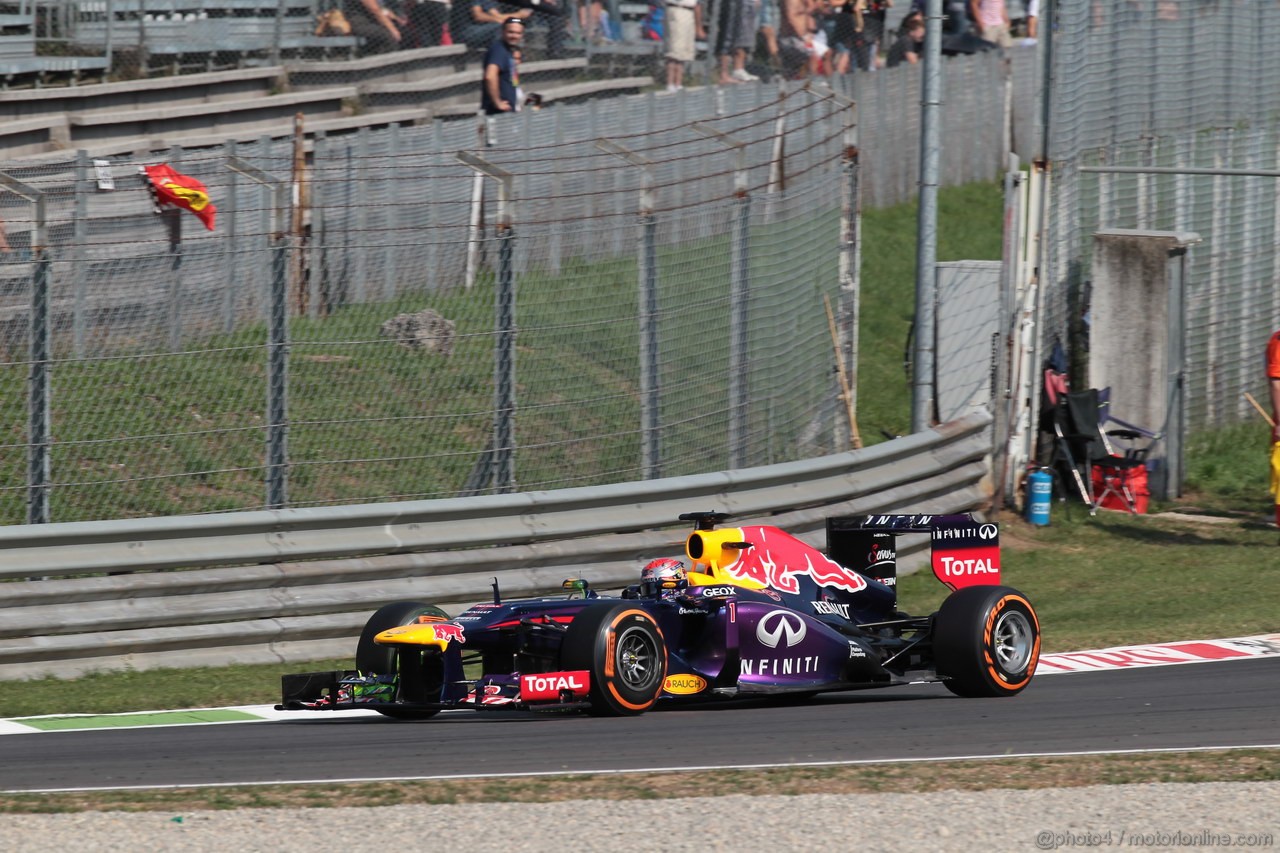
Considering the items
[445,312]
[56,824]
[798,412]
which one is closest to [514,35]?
[798,412]

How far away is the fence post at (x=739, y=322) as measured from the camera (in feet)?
43.8

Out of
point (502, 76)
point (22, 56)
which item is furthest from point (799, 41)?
point (22, 56)

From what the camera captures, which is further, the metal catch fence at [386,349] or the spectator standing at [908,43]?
the spectator standing at [908,43]

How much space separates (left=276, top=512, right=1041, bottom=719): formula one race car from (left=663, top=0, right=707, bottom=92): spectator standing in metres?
13.0

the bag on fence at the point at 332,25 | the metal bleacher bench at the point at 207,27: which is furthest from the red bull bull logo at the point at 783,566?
the bag on fence at the point at 332,25

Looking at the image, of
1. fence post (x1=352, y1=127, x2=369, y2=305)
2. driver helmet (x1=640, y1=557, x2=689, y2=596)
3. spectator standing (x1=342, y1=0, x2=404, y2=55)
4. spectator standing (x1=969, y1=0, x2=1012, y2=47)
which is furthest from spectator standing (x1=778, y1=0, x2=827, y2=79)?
driver helmet (x1=640, y1=557, x2=689, y2=596)

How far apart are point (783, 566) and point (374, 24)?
1236 cm

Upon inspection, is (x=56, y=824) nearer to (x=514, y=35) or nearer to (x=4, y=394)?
(x=4, y=394)

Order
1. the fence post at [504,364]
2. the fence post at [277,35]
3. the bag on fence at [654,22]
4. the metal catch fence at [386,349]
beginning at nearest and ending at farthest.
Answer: the metal catch fence at [386,349] < the fence post at [504,364] < the fence post at [277,35] < the bag on fence at [654,22]

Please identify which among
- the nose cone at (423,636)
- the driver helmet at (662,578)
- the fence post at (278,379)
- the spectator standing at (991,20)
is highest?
the spectator standing at (991,20)

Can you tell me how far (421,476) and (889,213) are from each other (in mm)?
13423

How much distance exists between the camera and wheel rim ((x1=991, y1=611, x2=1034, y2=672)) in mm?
9328

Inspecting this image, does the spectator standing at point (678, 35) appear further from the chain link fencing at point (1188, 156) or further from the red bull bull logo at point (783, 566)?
the red bull bull logo at point (783, 566)

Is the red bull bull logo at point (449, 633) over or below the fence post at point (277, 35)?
below
